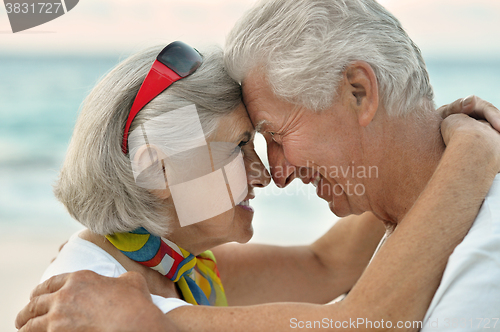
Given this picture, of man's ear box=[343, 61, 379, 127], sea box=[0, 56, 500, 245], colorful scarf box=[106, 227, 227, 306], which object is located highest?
man's ear box=[343, 61, 379, 127]

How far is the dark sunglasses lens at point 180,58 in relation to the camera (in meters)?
1.81

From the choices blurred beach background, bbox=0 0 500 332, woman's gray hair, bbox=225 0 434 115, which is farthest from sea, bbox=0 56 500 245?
woman's gray hair, bbox=225 0 434 115

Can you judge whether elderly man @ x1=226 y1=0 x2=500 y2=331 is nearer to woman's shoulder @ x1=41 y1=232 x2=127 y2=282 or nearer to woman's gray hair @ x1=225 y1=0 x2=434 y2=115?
woman's gray hair @ x1=225 y1=0 x2=434 y2=115

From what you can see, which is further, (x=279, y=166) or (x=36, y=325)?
(x=279, y=166)

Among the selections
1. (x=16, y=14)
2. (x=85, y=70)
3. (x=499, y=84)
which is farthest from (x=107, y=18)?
(x=499, y=84)

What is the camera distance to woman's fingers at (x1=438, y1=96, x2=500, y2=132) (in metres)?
1.74

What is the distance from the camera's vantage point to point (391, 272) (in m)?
1.37

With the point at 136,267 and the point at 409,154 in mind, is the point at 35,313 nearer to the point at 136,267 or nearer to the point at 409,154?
the point at 136,267

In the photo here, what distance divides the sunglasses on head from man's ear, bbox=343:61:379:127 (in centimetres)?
65

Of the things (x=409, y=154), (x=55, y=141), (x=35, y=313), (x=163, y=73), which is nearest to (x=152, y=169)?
(x=163, y=73)

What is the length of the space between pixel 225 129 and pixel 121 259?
2.32 ft

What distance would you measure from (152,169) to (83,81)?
12.0m

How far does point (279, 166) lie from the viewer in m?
2.05

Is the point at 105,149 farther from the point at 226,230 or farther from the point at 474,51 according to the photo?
the point at 474,51
